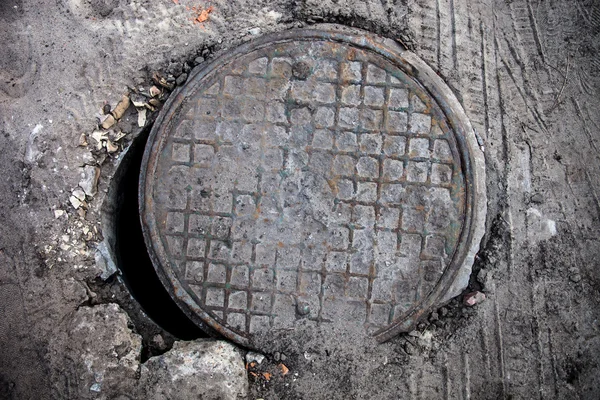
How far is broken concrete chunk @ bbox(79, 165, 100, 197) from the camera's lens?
2246mm

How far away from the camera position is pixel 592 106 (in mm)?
2383

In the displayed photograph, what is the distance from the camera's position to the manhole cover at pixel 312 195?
2178 mm

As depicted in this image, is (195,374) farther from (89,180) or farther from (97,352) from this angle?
(89,180)

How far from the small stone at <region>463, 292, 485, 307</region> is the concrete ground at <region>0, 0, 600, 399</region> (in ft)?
0.10

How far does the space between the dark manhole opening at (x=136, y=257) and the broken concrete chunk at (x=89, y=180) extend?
0.09 meters

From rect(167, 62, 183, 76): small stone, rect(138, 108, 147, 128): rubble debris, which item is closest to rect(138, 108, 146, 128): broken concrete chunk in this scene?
rect(138, 108, 147, 128): rubble debris

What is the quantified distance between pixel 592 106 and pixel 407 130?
891 mm

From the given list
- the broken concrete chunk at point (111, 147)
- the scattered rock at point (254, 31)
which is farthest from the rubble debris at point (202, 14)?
the broken concrete chunk at point (111, 147)

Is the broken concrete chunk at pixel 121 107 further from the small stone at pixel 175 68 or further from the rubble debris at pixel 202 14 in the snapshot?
the rubble debris at pixel 202 14

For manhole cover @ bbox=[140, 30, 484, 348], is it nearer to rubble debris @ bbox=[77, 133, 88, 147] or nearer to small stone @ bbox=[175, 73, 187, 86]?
small stone @ bbox=[175, 73, 187, 86]

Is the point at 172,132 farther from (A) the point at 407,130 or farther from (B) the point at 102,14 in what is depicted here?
(A) the point at 407,130

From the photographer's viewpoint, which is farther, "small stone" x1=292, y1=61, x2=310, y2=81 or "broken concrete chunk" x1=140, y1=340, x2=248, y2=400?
"small stone" x1=292, y1=61, x2=310, y2=81

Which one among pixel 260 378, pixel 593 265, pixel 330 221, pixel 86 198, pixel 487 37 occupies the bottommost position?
pixel 260 378

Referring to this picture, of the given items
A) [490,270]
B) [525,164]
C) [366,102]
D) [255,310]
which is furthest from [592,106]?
[255,310]
